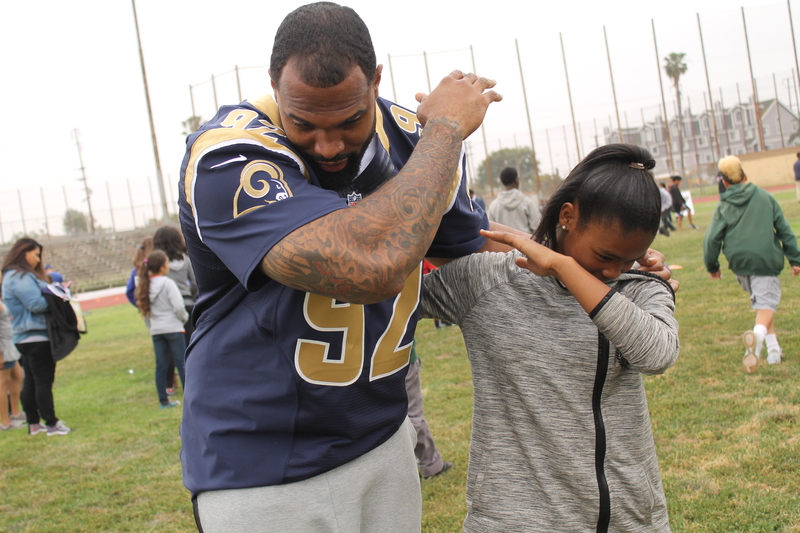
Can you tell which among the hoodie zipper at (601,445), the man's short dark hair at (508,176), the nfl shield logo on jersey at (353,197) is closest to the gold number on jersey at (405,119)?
the nfl shield logo on jersey at (353,197)

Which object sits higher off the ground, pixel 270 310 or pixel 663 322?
pixel 270 310

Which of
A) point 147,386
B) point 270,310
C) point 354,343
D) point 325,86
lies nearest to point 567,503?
point 354,343

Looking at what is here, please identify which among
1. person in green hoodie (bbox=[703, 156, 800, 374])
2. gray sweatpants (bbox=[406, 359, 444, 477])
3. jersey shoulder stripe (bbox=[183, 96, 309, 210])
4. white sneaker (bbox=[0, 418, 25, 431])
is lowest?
white sneaker (bbox=[0, 418, 25, 431])

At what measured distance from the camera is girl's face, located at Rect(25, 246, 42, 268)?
771 centimetres

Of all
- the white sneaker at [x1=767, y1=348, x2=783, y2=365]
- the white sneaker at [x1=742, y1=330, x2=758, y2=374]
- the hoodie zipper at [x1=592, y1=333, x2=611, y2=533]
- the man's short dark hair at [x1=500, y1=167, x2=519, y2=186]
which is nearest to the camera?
the hoodie zipper at [x1=592, y1=333, x2=611, y2=533]

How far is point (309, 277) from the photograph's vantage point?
1376 mm

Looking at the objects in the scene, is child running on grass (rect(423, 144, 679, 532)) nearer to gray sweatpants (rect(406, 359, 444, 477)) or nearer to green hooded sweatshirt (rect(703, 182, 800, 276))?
gray sweatpants (rect(406, 359, 444, 477))

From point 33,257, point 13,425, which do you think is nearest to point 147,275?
point 33,257

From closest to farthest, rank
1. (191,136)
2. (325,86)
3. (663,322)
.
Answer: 1. (325,86)
2. (191,136)
3. (663,322)

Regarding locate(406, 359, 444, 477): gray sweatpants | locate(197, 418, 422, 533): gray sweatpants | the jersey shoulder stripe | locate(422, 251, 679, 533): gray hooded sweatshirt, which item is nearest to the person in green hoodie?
locate(406, 359, 444, 477): gray sweatpants

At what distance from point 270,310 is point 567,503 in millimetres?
1081

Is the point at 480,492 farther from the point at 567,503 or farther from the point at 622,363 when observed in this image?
the point at 622,363

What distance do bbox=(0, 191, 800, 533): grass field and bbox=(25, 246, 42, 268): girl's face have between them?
1.95 metres

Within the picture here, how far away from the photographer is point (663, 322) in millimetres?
1944
